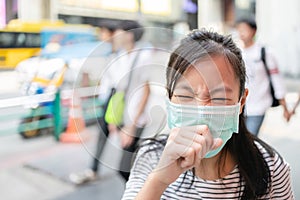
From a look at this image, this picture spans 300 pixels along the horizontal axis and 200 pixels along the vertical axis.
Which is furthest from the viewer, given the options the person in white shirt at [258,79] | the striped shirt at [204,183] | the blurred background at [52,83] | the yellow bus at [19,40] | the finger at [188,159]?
the yellow bus at [19,40]

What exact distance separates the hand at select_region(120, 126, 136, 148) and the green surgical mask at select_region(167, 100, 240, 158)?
0.09 metres

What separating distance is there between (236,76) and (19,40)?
1.74m

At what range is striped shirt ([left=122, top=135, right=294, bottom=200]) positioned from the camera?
615 millimetres

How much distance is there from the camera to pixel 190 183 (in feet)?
2.02

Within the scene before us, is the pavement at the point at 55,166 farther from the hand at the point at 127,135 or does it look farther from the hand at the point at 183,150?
the hand at the point at 183,150

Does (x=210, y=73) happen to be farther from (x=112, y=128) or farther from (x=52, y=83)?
(x=52, y=83)

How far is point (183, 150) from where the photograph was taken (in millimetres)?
469

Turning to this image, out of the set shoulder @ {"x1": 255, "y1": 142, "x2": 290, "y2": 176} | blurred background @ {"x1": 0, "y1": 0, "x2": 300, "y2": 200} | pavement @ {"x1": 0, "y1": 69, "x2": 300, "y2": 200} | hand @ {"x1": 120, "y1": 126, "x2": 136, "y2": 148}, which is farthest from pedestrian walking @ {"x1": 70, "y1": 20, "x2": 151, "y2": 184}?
pavement @ {"x1": 0, "y1": 69, "x2": 300, "y2": 200}

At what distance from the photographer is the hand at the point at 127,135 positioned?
63 cm

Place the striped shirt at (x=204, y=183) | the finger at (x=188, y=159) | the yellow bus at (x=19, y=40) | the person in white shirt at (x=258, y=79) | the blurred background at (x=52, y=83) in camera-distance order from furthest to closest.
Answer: the yellow bus at (x=19, y=40) < the blurred background at (x=52, y=83) < the person in white shirt at (x=258, y=79) < the striped shirt at (x=204, y=183) < the finger at (x=188, y=159)

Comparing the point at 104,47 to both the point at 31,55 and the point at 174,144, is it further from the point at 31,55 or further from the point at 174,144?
the point at 31,55

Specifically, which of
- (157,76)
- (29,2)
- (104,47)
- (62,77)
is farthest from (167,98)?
(29,2)

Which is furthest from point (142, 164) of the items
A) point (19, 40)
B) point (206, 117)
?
point (19, 40)

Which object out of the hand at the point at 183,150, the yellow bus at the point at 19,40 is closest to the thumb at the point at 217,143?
the hand at the point at 183,150
